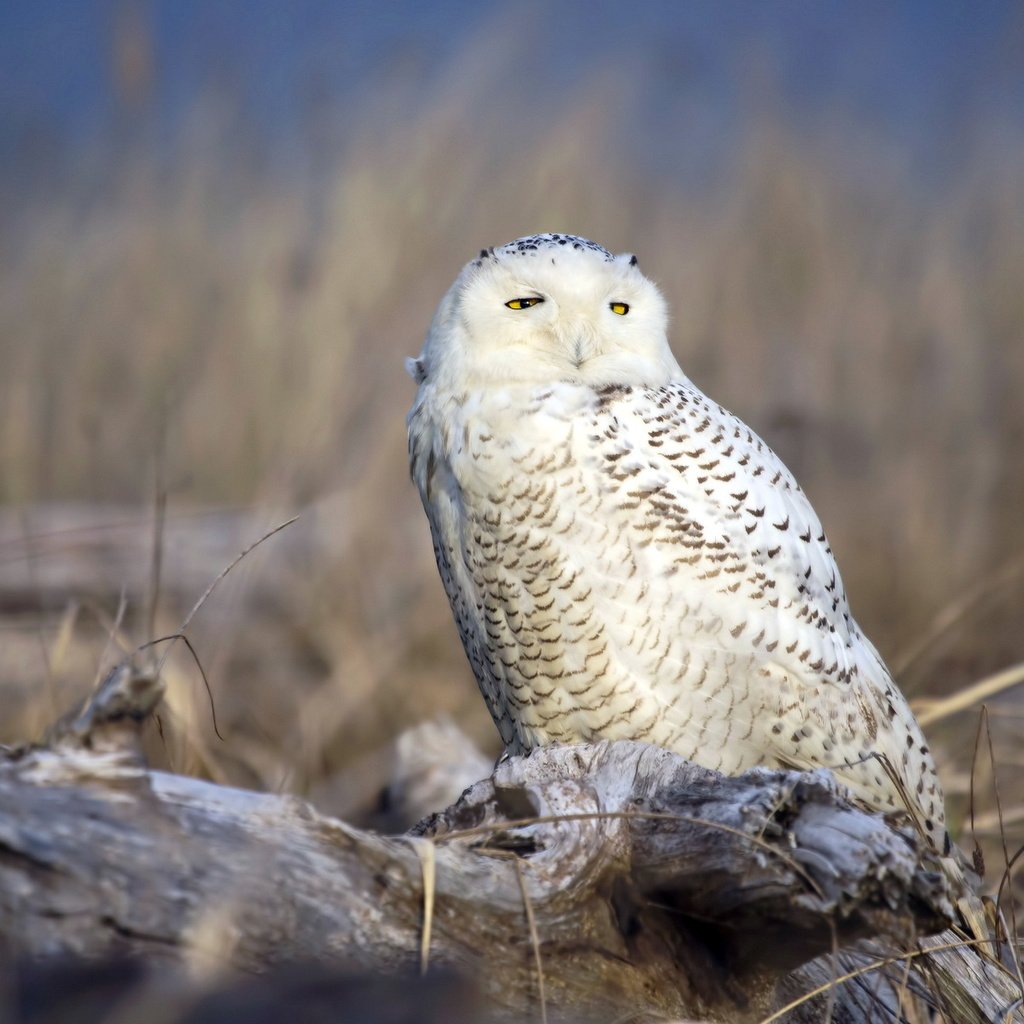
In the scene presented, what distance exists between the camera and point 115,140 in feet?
13.9

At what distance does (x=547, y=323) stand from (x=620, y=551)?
0.50m

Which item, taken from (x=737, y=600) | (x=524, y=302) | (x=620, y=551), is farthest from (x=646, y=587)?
(x=524, y=302)

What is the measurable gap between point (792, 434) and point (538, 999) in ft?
11.1

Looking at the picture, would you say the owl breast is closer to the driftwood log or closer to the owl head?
the owl head

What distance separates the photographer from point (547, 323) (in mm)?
2338

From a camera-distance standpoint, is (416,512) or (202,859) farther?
(416,512)

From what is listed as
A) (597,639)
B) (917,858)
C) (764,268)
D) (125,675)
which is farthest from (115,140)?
(917,858)

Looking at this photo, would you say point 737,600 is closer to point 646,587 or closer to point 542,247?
point 646,587

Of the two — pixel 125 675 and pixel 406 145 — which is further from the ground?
pixel 406 145

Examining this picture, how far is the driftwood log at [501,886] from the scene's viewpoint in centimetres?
114

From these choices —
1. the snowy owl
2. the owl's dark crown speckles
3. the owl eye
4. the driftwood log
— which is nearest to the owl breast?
the snowy owl

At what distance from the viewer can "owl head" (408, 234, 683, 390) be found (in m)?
2.33

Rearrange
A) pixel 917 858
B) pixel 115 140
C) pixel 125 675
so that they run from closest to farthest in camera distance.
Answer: pixel 125 675 < pixel 917 858 < pixel 115 140

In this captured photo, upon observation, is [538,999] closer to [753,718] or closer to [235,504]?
[753,718]
